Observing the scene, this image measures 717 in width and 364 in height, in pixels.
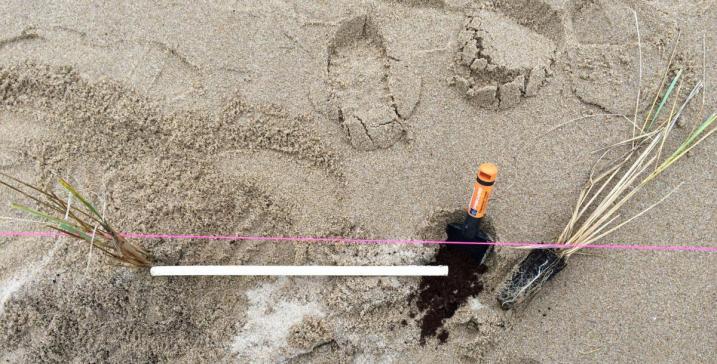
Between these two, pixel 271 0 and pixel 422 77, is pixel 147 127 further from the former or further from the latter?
pixel 422 77

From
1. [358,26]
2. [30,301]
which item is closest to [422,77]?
[358,26]

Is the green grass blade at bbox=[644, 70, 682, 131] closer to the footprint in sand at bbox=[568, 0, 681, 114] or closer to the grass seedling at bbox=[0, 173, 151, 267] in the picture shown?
the footprint in sand at bbox=[568, 0, 681, 114]

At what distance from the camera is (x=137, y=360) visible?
6.39ft

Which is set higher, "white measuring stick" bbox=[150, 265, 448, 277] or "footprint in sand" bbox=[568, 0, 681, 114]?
"footprint in sand" bbox=[568, 0, 681, 114]

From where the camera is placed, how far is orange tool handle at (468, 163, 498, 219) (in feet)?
5.58

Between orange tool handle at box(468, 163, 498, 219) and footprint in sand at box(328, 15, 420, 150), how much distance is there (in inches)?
17.8

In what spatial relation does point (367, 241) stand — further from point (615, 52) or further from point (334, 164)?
point (615, 52)

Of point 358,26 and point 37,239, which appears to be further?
point 358,26

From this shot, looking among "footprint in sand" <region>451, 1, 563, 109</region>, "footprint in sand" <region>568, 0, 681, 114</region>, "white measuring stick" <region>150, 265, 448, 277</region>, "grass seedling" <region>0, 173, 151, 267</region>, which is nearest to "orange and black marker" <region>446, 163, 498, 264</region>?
"white measuring stick" <region>150, 265, 448, 277</region>

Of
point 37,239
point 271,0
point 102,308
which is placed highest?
point 271,0

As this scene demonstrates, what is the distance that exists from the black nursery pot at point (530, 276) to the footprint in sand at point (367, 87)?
28.3 inches

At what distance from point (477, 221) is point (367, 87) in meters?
0.73

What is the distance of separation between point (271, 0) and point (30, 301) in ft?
5.14

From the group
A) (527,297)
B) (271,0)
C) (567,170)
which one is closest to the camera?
(527,297)
